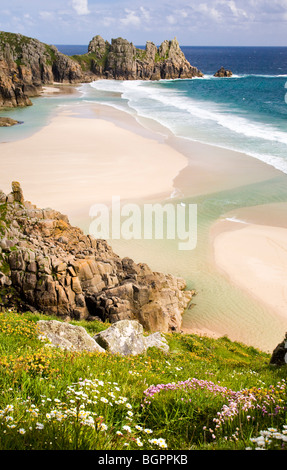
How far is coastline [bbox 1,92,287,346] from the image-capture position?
94.4 ft

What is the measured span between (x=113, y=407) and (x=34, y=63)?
123m

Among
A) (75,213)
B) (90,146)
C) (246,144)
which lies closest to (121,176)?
(75,213)

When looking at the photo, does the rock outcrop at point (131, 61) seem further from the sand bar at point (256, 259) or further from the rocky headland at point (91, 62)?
the sand bar at point (256, 259)

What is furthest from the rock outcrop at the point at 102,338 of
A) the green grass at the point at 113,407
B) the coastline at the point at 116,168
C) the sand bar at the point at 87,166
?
the sand bar at the point at 87,166

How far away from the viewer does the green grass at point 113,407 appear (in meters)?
4.08

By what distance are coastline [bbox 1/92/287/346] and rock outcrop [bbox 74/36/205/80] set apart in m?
95.4

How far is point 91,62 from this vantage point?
138 meters

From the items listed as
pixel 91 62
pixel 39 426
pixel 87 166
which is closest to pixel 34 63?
pixel 91 62

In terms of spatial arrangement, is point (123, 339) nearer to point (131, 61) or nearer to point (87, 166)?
point (87, 166)

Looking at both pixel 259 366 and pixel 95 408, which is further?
pixel 259 366

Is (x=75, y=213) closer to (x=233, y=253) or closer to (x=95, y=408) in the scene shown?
(x=233, y=253)

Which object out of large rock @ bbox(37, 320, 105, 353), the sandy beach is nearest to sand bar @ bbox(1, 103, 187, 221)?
the sandy beach

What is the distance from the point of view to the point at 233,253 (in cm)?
2169
